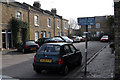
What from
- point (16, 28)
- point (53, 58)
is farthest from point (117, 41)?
point (16, 28)

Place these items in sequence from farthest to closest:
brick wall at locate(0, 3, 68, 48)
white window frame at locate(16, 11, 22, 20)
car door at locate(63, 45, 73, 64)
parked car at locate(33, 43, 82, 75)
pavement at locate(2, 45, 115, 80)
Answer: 1. white window frame at locate(16, 11, 22, 20)
2. brick wall at locate(0, 3, 68, 48)
3. car door at locate(63, 45, 73, 64)
4. parked car at locate(33, 43, 82, 75)
5. pavement at locate(2, 45, 115, 80)

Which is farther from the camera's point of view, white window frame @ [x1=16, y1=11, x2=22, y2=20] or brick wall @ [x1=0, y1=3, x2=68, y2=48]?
white window frame @ [x1=16, y1=11, x2=22, y2=20]

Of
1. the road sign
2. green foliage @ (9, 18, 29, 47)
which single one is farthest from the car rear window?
green foliage @ (9, 18, 29, 47)

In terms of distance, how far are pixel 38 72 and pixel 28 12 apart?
18501 millimetres

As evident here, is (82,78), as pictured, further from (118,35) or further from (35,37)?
(35,37)

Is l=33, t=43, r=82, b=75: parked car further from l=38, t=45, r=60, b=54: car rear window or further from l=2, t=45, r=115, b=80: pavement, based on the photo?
l=2, t=45, r=115, b=80: pavement

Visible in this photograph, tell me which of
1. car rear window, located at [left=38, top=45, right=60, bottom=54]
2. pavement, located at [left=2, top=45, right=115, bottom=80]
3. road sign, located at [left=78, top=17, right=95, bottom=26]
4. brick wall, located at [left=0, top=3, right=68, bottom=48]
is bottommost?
pavement, located at [left=2, top=45, right=115, bottom=80]

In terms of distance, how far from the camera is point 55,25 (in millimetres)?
33438

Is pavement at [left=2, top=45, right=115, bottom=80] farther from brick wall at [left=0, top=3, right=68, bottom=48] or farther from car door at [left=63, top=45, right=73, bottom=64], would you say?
brick wall at [left=0, top=3, right=68, bottom=48]

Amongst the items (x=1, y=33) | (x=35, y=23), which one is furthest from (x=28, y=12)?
(x=1, y=33)

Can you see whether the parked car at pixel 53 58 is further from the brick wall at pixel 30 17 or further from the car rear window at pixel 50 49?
the brick wall at pixel 30 17

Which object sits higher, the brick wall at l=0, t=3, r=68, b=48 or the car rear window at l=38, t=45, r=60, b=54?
the brick wall at l=0, t=3, r=68, b=48

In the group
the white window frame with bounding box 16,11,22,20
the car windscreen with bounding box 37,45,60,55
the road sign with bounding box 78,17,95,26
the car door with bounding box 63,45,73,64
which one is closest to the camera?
the car windscreen with bounding box 37,45,60,55

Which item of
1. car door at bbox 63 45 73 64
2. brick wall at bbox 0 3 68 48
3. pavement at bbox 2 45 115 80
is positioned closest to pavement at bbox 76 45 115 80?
pavement at bbox 2 45 115 80
